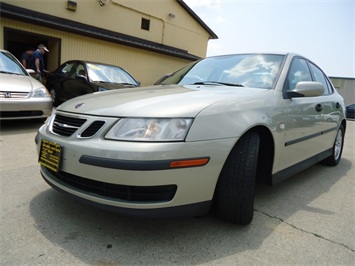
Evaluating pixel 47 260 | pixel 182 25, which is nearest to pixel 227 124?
pixel 47 260

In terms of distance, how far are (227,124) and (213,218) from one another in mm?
774

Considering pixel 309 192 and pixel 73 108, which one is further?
pixel 309 192

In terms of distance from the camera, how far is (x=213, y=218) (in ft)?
7.22

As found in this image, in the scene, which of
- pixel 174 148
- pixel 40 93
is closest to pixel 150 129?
pixel 174 148

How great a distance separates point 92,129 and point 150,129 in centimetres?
39

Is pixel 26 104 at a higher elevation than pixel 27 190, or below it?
higher

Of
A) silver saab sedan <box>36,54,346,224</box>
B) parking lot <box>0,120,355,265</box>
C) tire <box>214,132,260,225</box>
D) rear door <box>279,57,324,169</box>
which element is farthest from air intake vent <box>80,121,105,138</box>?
rear door <box>279,57,324,169</box>

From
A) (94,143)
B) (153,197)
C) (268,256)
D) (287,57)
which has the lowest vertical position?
(268,256)

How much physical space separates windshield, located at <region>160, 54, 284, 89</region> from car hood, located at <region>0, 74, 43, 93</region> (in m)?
2.69

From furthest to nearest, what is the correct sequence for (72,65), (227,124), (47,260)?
1. (72,65)
2. (227,124)
3. (47,260)

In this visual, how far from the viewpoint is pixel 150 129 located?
172 cm

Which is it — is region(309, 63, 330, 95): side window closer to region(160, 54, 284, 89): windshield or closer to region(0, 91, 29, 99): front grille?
region(160, 54, 284, 89): windshield

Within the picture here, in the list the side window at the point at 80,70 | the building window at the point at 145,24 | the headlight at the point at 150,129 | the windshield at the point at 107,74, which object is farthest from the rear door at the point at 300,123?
the building window at the point at 145,24

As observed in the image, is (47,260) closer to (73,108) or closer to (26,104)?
(73,108)
